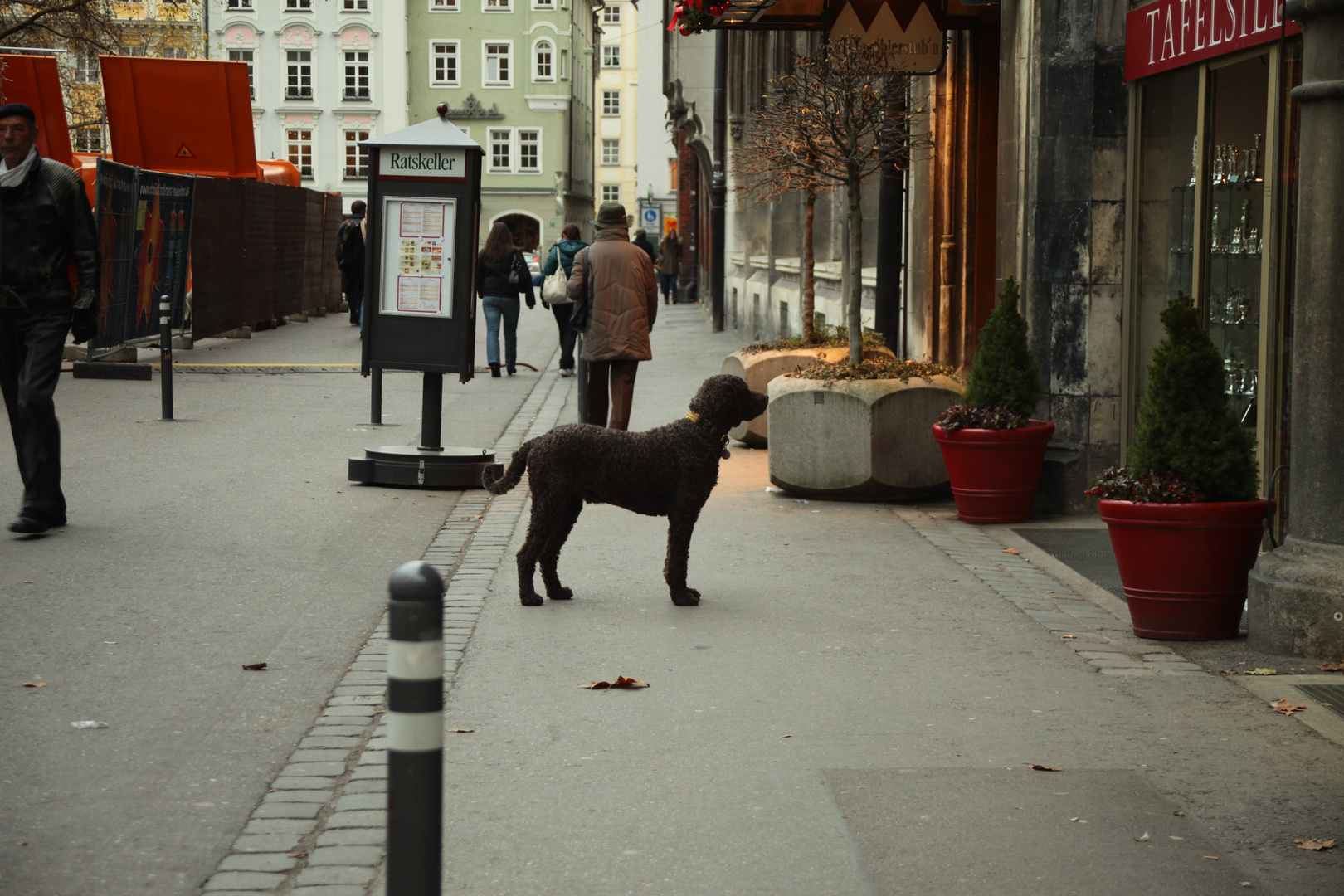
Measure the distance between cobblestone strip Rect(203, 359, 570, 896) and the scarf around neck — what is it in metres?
3.33

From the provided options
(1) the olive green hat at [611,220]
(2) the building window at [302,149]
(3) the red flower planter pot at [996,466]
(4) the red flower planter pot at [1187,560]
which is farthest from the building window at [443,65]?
(4) the red flower planter pot at [1187,560]

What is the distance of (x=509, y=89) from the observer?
78.1 metres

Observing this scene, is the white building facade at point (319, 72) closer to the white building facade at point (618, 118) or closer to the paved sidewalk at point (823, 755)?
the white building facade at point (618, 118)

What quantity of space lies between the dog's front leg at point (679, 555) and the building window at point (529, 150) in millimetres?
73238

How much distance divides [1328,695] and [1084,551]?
306cm

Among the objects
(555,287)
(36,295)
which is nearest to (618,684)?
(36,295)

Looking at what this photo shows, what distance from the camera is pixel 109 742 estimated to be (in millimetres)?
5012

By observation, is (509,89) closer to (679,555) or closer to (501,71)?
(501,71)

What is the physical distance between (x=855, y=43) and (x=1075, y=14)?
1.92 m

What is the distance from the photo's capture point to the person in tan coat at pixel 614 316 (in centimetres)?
1189

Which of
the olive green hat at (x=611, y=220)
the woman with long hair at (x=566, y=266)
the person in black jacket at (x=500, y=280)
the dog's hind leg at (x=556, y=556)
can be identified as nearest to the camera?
the dog's hind leg at (x=556, y=556)

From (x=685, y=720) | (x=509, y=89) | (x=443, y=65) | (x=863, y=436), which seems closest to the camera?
(x=685, y=720)

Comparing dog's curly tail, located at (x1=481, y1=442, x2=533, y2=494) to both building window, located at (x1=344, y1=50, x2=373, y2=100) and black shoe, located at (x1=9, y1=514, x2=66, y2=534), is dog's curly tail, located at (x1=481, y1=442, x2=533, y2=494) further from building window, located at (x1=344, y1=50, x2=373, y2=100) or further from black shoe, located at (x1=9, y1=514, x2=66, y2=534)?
building window, located at (x1=344, y1=50, x2=373, y2=100)

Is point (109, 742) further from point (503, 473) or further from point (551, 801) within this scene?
point (503, 473)
